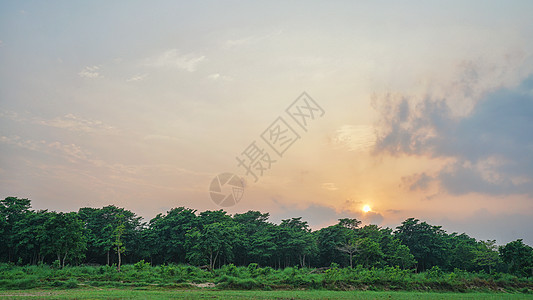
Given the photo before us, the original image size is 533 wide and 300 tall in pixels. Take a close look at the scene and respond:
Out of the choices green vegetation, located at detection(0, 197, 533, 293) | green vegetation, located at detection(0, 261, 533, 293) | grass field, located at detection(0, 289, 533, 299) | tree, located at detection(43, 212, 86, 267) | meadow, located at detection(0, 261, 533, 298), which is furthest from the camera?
tree, located at detection(43, 212, 86, 267)

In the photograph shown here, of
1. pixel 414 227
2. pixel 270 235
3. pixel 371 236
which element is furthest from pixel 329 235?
pixel 414 227

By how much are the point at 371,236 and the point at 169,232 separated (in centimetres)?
3690

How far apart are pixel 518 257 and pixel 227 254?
144ft

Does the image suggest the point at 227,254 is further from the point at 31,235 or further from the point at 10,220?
the point at 10,220

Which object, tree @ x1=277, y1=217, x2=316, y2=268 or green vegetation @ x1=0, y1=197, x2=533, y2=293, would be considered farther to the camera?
tree @ x1=277, y1=217, x2=316, y2=268

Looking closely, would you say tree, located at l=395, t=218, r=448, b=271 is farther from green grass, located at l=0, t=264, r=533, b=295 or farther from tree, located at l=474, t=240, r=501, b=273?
green grass, located at l=0, t=264, r=533, b=295

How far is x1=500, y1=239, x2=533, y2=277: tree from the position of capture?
162ft

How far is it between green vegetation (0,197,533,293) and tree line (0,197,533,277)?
17 centimetres

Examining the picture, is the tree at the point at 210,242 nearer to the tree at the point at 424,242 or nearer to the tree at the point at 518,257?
the tree at the point at 424,242

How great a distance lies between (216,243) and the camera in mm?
49625

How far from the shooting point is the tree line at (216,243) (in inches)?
1863

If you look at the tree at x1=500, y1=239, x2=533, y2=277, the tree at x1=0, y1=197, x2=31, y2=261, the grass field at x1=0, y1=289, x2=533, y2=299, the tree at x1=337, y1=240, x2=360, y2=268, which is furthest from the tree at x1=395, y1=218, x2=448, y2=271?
the tree at x1=0, y1=197, x2=31, y2=261

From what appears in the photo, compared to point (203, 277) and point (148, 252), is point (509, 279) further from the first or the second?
point (148, 252)

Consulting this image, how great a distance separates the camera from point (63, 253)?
4378cm
